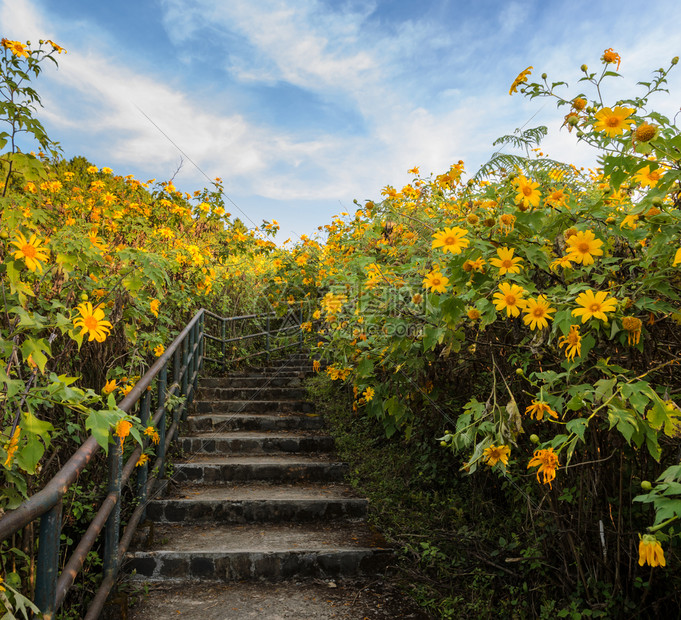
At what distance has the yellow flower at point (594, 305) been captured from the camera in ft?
4.82

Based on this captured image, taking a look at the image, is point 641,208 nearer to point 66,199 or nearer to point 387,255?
point 387,255

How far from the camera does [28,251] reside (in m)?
1.58

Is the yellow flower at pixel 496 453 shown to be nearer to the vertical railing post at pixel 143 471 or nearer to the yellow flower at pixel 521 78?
the yellow flower at pixel 521 78

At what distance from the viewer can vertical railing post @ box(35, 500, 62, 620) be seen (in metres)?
1.70

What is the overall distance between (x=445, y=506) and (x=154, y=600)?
1767mm

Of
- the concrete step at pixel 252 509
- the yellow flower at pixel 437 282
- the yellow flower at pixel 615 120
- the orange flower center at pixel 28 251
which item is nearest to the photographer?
the yellow flower at pixel 615 120

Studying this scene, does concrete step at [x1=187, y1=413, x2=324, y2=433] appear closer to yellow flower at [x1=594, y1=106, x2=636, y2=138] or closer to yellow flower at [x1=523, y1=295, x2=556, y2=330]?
yellow flower at [x1=523, y1=295, x2=556, y2=330]

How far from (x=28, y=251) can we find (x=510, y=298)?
5.02ft

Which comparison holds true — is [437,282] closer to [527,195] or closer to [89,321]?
[527,195]

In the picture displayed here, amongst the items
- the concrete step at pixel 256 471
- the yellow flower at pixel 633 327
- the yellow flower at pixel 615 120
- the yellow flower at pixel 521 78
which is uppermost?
the yellow flower at pixel 521 78

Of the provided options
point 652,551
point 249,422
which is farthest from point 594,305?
point 249,422

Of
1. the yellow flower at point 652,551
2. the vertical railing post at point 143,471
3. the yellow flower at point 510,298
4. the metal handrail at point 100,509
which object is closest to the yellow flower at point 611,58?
the yellow flower at point 510,298

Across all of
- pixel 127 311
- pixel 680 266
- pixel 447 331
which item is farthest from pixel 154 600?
pixel 680 266

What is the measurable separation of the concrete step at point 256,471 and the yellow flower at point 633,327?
3.09 m
